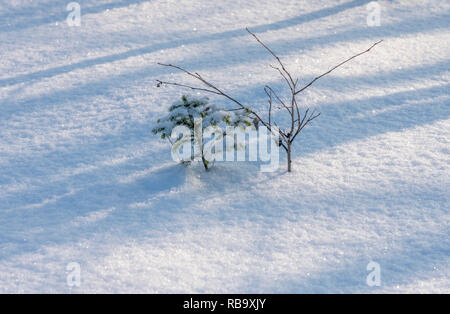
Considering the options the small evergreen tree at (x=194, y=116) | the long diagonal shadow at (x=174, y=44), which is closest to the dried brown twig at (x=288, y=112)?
the small evergreen tree at (x=194, y=116)

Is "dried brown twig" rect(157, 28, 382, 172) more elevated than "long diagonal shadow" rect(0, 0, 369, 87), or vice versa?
"long diagonal shadow" rect(0, 0, 369, 87)

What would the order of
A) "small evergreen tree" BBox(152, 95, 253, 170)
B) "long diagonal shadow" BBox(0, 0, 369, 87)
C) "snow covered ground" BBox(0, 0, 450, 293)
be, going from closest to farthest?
"snow covered ground" BBox(0, 0, 450, 293)
"small evergreen tree" BBox(152, 95, 253, 170)
"long diagonal shadow" BBox(0, 0, 369, 87)

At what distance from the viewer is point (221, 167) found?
502 centimetres

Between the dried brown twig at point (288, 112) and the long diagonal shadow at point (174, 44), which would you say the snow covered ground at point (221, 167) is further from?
the dried brown twig at point (288, 112)

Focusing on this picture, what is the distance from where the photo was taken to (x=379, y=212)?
4445 mm

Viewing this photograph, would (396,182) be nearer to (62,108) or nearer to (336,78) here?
(336,78)

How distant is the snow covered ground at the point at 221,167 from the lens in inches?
154

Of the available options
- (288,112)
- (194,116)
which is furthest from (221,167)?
(288,112)

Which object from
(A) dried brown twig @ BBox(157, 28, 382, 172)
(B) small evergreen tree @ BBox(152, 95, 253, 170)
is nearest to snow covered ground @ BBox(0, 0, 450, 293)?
(A) dried brown twig @ BBox(157, 28, 382, 172)

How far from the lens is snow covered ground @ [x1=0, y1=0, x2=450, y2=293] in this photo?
12.9 ft

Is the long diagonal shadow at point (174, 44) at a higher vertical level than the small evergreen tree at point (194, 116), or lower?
higher

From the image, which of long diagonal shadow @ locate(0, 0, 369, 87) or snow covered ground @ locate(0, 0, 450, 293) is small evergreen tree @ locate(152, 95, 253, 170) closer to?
snow covered ground @ locate(0, 0, 450, 293)

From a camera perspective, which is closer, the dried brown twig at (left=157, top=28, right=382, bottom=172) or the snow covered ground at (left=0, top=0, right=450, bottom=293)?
the snow covered ground at (left=0, top=0, right=450, bottom=293)

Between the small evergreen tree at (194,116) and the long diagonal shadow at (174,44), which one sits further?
the long diagonal shadow at (174,44)
